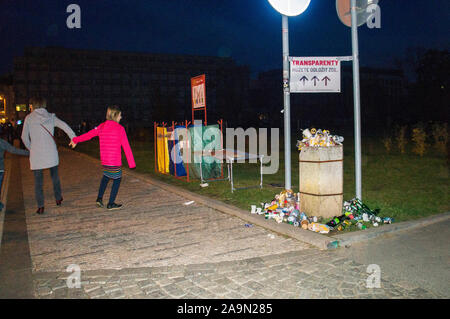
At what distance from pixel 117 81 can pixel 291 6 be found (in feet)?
339

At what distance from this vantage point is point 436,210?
→ 22.2 feet

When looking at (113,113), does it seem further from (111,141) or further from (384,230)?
(384,230)

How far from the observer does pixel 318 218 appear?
613 cm

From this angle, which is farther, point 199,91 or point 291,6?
point 199,91

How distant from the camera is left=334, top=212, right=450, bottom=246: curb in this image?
5.30 meters

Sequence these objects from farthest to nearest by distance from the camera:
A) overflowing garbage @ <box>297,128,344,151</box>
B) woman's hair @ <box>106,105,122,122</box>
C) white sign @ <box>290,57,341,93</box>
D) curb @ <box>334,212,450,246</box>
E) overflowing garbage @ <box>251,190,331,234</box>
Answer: woman's hair @ <box>106,105,122,122</box>, white sign @ <box>290,57,341,93</box>, overflowing garbage @ <box>297,128,344,151</box>, overflowing garbage @ <box>251,190,331,234</box>, curb @ <box>334,212,450,246</box>

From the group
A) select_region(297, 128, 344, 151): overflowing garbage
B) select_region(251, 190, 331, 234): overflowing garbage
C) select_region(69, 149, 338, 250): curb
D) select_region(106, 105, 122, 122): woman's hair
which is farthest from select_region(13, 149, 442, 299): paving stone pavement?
select_region(106, 105, 122, 122): woman's hair

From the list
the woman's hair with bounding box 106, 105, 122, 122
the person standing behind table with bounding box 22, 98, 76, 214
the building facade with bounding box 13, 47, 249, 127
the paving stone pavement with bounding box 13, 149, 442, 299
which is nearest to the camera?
the paving stone pavement with bounding box 13, 149, 442, 299

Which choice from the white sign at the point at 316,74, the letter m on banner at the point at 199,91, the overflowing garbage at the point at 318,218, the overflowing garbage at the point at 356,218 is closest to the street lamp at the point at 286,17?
the white sign at the point at 316,74

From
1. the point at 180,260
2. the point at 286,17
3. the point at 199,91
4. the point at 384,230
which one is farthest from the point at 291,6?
the point at 199,91

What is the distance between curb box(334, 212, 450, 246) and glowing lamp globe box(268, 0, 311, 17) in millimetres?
3537

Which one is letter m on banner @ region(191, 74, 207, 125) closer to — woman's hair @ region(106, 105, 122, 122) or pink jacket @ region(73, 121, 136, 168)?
woman's hair @ region(106, 105, 122, 122)

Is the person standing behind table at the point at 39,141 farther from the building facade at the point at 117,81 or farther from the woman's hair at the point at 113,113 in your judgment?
the building facade at the point at 117,81

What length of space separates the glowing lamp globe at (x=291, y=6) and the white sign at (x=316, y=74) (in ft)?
2.47
